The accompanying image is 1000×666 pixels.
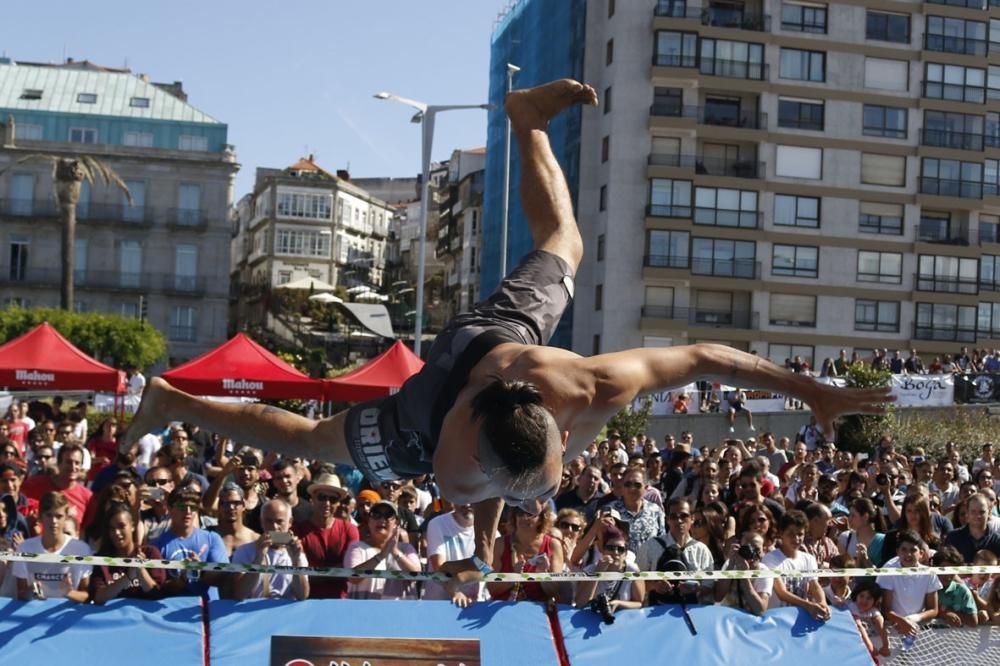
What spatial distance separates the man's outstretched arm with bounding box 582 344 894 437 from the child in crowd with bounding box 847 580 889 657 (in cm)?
371

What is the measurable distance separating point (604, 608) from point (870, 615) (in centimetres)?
206

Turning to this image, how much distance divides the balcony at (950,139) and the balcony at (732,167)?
20.9 feet

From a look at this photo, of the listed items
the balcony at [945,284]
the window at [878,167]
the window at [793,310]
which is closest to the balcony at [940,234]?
the balcony at [945,284]

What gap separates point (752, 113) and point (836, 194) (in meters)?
4.28

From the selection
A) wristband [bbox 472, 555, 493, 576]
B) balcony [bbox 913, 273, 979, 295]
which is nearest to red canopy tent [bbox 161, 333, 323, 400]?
wristband [bbox 472, 555, 493, 576]

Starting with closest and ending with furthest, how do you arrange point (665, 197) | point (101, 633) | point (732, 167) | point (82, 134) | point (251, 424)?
point (251, 424)
point (101, 633)
point (665, 197)
point (732, 167)
point (82, 134)

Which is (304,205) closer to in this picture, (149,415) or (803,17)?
(803,17)

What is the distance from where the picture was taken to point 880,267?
48.2 m

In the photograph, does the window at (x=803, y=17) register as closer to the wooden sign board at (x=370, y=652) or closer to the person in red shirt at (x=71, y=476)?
the person in red shirt at (x=71, y=476)

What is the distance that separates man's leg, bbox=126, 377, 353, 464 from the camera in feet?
20.7

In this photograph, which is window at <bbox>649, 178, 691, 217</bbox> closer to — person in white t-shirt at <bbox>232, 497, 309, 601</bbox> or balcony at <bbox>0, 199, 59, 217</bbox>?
balcony at <bbox>0, 199, 59, 217</bbox>

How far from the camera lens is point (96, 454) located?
A: 14445 millimetres

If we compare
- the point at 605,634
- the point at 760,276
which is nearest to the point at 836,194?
the point at 760,276

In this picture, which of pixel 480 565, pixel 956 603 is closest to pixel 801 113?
pixel 956 603
